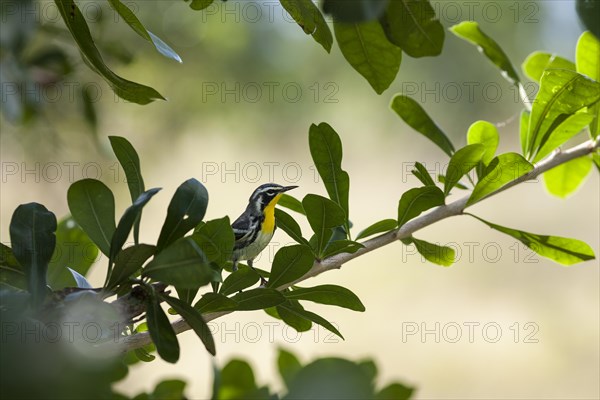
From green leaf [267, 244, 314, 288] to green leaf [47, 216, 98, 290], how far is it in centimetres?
23

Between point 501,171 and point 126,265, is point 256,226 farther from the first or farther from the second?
point 126,265

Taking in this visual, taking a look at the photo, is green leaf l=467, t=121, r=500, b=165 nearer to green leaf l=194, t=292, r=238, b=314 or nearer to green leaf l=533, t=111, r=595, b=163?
green leaf l=533, t=111, r=595, b=163

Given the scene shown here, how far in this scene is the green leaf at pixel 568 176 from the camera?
3.40 ft

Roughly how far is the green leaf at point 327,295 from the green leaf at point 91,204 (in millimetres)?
179

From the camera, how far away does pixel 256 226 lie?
3.45 feet

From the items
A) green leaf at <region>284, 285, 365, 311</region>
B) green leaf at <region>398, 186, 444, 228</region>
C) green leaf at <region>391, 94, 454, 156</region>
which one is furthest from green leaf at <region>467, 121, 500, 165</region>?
green leaf at <region>284, 285, 365, 311</region>

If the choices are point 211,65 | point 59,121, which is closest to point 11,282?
point 59,121

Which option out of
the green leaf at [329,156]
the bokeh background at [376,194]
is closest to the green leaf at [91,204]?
the green leaf at [329,156]

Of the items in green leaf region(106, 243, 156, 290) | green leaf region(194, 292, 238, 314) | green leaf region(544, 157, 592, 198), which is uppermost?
green leaf region(544, 157, 592, 198)

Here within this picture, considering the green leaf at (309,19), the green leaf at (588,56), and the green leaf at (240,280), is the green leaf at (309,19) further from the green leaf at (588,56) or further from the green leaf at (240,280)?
the green leaf at (588,56)

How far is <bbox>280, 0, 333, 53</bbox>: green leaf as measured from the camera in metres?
0.55

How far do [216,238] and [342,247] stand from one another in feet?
0.45

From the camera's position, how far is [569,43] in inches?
178

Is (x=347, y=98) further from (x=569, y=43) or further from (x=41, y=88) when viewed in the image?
(x=41, y=88)
